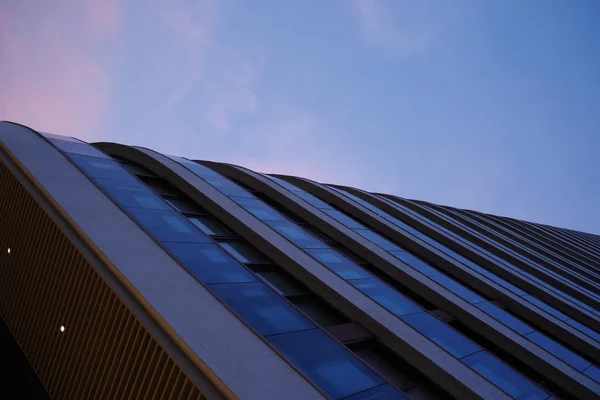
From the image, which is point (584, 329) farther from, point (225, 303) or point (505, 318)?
point (225, 303)

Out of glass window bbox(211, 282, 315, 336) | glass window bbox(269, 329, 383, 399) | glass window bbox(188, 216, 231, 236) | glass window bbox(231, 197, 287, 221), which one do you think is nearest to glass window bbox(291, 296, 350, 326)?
glass window bbox(211, 282, 315, 336)

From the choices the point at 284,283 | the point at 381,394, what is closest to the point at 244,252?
the point at 284,283

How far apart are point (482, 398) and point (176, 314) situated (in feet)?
23.0

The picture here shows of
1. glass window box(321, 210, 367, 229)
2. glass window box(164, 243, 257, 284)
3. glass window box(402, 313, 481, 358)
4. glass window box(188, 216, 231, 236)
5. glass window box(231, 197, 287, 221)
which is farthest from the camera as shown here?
glass window box(321, 210, 367, 229)

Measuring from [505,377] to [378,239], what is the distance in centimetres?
765

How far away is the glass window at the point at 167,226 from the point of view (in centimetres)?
1079

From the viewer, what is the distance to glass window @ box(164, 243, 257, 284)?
9836mm

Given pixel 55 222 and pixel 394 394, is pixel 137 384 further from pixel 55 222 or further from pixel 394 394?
pixel 394 394

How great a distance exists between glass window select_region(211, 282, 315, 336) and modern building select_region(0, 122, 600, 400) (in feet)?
0.13

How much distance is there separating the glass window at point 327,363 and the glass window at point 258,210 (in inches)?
239

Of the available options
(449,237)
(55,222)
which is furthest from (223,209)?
(449,237)

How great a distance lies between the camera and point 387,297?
13.0 meters

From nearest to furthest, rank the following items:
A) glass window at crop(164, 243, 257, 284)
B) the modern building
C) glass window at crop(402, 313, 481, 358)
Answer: the modern building → glass window at crop(164, 243, 257, 284) → glass window at crop(402, 313, 481, 358)

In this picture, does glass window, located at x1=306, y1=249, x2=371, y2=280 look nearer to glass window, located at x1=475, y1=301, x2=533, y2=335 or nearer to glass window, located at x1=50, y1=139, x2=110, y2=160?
glass window, located at x1=475, y1=301, x2=533, y2=335
